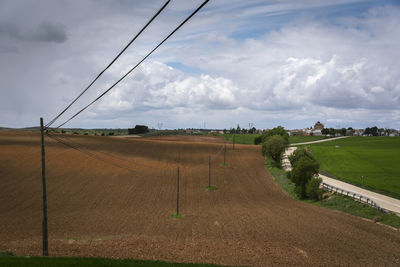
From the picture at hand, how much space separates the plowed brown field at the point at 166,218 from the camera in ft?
78.7

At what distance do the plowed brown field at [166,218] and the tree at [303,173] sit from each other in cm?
324

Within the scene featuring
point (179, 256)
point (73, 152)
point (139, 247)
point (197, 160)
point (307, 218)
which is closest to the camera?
point (179, 256)

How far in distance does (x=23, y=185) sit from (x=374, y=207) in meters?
54.1

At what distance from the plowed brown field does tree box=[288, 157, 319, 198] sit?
10.6 feet

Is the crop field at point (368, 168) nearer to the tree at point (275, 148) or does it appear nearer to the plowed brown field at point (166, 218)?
the tree at point (275, 148)

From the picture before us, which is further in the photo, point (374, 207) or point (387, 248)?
point (374, 207)

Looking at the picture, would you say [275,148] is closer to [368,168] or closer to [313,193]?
[368,168]

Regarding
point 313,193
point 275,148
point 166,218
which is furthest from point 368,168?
point 166,218

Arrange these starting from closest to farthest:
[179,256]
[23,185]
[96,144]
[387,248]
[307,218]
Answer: [179,256]
[387,248]
[307,218]
[23,185]
[96,144]

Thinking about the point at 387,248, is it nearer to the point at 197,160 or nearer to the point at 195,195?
the point at 195,195

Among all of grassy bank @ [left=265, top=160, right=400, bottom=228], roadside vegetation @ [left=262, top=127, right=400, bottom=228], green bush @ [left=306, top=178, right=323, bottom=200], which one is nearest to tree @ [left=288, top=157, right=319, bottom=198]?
roadside vegetation @ [left=262, top=127, right=400, bottom=228]

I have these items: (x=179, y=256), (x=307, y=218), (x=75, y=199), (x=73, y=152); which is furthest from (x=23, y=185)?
(x=307, y=218)

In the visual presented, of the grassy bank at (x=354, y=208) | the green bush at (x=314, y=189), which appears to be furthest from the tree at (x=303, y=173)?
the grassy bank at (x=354, y=208)

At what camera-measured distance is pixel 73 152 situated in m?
69.1
